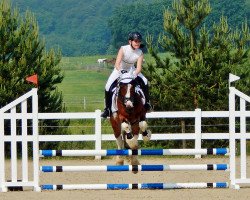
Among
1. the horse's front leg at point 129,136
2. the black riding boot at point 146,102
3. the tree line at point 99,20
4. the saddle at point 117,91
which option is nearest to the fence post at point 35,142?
the saddle at point 117,91

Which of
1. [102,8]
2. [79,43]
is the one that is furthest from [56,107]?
[102,8]

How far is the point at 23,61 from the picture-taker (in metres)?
Result: 27.0

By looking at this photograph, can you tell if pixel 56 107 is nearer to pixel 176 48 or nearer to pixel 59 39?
pixel 176 48

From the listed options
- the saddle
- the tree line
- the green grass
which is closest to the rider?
the saddle

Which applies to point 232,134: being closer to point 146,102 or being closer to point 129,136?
point 146,102

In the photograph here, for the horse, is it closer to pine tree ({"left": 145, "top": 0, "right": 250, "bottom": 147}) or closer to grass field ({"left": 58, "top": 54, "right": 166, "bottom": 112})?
pine tree ({"left": 145, "top": 0, "right": 250, "bottom": 147})

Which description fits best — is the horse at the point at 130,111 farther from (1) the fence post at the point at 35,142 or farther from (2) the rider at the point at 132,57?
(1) the fence post at the point at 35,142

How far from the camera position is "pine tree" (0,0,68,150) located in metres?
26.8

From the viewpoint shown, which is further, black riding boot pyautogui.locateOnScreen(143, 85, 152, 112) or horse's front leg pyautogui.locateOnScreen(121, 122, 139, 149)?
black riding boot pyautogui.locateOnScreen(143, 85, 152, 112)

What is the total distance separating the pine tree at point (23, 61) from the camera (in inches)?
1057

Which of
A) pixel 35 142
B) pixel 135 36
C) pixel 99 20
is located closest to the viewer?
pixel 35 142

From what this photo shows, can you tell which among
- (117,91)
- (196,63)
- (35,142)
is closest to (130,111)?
(117,91)

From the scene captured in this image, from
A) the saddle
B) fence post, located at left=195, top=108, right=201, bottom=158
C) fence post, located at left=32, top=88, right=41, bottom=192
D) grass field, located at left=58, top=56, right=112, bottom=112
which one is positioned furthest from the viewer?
grass field, located at left=58, top=56, right=112, bottom=112

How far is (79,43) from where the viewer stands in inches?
6545
